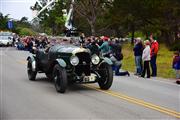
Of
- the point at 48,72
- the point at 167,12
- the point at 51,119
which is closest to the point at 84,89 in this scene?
the point at 48,72

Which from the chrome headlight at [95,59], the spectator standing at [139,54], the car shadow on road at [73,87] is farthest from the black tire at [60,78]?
the spectator standing at [139,54]

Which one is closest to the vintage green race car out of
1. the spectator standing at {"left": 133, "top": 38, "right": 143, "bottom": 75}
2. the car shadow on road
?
the car shadow on road

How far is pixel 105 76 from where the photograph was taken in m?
14.6

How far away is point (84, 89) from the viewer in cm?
1447

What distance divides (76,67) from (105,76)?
3.50ft

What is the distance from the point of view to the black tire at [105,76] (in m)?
14.3

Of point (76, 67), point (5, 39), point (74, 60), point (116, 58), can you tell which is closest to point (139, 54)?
point (116, 58)

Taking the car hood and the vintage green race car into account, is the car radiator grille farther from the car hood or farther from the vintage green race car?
the car hood

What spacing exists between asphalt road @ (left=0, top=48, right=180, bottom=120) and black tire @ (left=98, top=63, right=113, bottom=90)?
245mm

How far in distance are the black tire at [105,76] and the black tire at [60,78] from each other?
1477mm

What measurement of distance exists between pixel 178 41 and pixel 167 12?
11.4 ft

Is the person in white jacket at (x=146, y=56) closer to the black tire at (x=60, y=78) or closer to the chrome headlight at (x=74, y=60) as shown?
the chrome headlight at (x=74, y=60)

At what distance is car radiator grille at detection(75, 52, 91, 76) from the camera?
14203 mm

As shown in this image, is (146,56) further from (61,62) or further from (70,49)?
(61,62)
